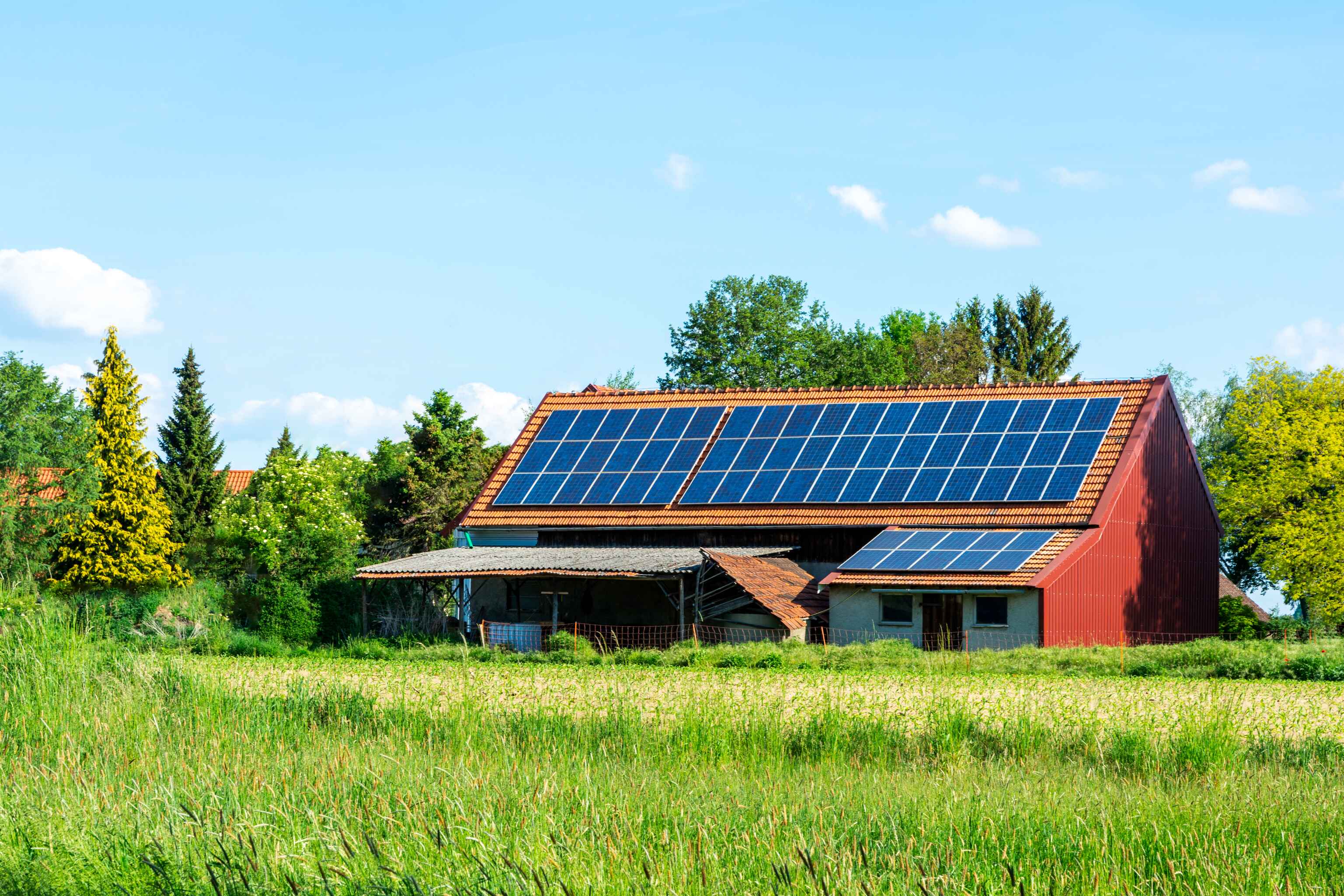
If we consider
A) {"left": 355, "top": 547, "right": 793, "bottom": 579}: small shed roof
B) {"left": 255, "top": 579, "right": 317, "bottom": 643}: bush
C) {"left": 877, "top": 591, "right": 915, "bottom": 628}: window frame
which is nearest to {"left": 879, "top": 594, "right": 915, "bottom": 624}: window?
{"left": 877, "top": 591, "right": 915, "bottom": 628}: window frame

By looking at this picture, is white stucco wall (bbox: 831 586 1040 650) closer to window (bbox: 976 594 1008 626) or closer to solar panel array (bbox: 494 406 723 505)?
window (bbox: 976 594 1008 626)

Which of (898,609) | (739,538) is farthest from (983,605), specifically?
(739,538)

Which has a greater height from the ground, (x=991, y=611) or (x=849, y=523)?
(x=849, y=523)

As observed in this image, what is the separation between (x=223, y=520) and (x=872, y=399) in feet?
112

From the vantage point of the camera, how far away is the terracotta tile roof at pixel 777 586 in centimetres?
3130

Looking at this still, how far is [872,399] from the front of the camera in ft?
131

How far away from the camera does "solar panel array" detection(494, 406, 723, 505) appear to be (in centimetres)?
3869

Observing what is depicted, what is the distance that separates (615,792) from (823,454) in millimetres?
28186

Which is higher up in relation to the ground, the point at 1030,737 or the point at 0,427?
the point at 0,427

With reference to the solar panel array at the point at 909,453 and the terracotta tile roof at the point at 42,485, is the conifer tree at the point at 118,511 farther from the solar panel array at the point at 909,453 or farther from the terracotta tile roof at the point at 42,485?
the solar panel array at the point at 909,453

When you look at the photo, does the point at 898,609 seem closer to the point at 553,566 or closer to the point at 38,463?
the point at 553,566

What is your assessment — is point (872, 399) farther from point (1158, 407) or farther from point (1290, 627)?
point (1290, 627)

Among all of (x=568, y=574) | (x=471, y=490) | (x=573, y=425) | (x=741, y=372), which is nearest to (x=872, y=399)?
(x=573, y=425)

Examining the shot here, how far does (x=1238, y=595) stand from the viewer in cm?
4866
